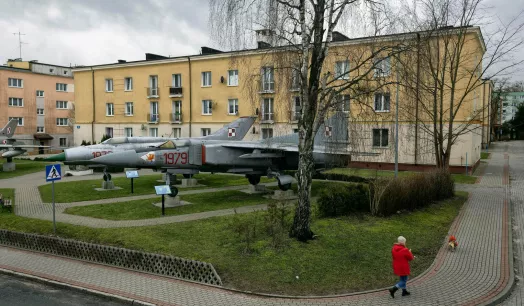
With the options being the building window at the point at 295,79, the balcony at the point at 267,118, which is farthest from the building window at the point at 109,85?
the building window at the point at 295,79

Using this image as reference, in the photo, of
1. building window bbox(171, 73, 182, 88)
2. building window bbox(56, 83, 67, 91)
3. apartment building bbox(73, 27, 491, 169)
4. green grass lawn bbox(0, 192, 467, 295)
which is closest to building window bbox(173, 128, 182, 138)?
apartment building bbox(73, 27, 491, 169)

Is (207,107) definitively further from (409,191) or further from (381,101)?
(381,101)

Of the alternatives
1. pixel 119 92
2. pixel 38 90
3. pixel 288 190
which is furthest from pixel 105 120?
pixel 288 190

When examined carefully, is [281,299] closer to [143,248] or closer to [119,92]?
[143,248]

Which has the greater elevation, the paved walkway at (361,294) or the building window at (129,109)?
the building window at (129,109)

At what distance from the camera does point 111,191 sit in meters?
23.4

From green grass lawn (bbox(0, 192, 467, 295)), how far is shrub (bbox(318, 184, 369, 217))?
0.61 m

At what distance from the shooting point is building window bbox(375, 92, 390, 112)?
504 inches

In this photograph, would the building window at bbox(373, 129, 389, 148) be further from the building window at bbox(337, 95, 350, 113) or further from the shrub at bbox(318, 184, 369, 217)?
the building window at bbox(337, 95, 350, 113)

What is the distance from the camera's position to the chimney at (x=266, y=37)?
39.1 ft

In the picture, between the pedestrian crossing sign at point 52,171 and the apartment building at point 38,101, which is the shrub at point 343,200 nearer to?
the pedestrian crossing sign at point 52,171

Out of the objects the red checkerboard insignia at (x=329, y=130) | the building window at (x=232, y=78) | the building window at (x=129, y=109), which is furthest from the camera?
the building window at (x=129, y=109)

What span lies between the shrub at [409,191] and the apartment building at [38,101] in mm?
50525

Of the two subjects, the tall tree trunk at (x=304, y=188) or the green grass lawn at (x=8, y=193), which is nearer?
the tall tree trunk at (x=304, y=188)
